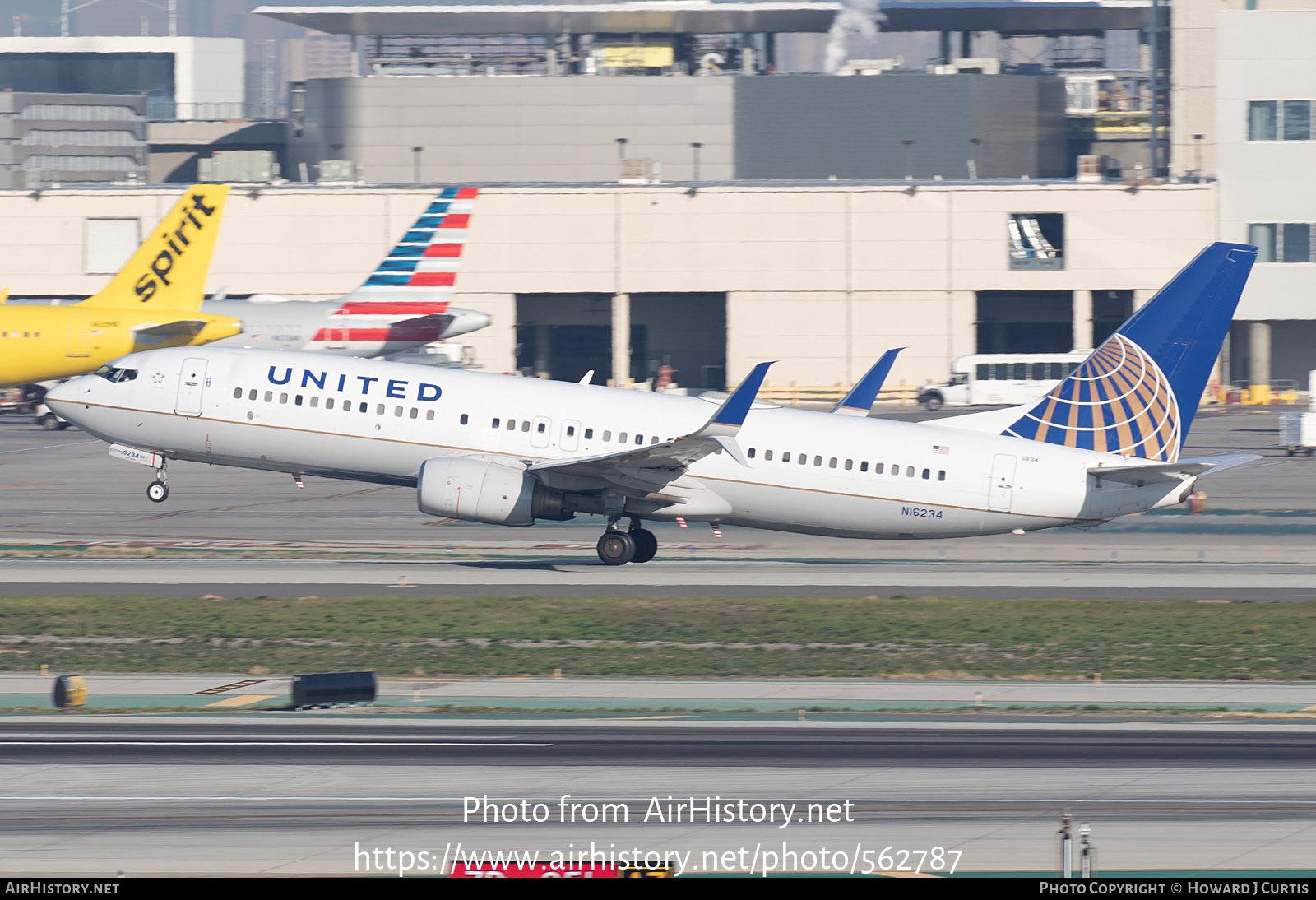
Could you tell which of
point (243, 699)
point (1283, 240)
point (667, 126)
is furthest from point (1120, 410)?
point (667, 126)

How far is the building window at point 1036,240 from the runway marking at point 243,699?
87176 mm

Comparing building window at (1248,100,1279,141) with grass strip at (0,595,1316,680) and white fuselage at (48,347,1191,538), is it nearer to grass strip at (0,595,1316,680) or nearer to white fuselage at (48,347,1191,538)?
white fuselage at (48,347,1191,538)

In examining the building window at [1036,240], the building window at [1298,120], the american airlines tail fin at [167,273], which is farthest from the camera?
the building window at [1036,240]

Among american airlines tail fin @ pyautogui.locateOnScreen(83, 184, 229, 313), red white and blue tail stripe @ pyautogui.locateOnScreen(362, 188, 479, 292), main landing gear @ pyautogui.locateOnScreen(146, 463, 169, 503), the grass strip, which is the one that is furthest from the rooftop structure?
the grass strip

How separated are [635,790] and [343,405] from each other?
20945 mm

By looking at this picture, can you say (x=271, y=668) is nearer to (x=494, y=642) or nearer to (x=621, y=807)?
(x=494, y=642)

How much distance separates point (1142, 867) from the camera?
1697 cm

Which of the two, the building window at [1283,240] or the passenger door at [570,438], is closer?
the passenger door at [570,438]

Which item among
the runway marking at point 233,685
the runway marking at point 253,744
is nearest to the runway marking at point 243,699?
the runway marking at point 233,685

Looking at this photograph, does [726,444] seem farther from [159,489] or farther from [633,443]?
[159,489]

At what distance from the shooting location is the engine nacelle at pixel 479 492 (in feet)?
121

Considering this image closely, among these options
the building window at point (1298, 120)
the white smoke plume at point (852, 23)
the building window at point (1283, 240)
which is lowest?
the building window at point (1283, 240)

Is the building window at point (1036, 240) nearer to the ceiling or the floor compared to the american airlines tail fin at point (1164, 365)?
nearer to the ceiling

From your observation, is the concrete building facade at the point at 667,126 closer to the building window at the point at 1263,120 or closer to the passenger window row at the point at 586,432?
the building window at the point at 1263,120
